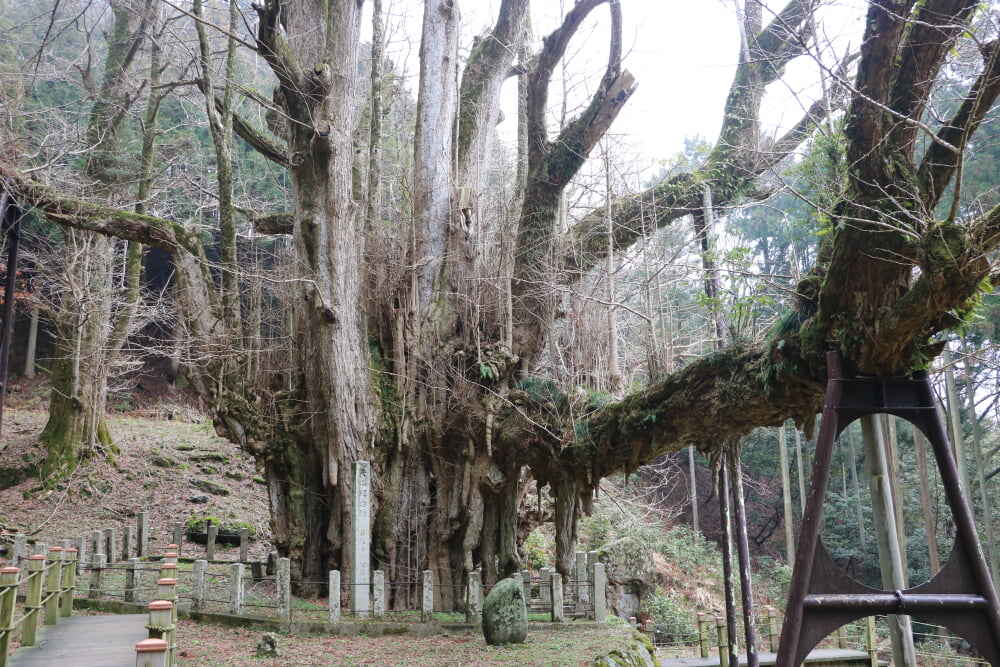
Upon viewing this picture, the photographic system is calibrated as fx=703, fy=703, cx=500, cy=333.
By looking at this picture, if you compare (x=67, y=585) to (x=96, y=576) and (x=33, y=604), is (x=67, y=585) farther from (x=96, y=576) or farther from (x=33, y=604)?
(x=33, y=604)

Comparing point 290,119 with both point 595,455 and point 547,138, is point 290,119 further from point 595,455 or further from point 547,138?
point 595,455

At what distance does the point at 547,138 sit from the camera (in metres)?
12.0

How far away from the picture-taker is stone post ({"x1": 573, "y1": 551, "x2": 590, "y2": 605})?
1138cm

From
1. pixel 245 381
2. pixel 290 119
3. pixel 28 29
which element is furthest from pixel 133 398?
pixel 290 119

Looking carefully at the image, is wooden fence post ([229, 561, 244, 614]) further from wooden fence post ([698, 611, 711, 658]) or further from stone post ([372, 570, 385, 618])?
wooden fence post ([698, 611, 711, 658])

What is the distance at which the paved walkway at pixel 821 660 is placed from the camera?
12664mm

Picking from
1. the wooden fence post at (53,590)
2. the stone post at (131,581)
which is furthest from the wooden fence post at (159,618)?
the stone post at (131,581)

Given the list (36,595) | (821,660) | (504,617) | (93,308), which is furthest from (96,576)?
(821,660)

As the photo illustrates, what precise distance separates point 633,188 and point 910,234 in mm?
8573

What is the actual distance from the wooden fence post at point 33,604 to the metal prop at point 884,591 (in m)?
7.54

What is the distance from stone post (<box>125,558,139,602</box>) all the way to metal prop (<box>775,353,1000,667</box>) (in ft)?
32.1

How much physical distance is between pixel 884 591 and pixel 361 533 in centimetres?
736

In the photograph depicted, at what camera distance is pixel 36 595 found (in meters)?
7.76

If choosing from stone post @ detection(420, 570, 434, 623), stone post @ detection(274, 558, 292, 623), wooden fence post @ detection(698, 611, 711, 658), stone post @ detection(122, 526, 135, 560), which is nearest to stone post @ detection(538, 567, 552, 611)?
stone post @ detection(420, 570, 434, 623)
